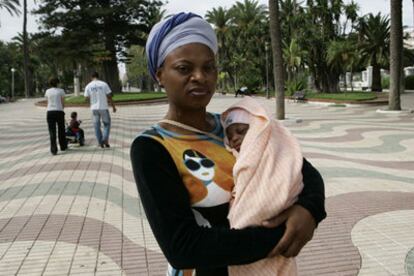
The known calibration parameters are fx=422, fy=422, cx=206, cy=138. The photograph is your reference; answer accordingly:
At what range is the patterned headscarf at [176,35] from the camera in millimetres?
1392

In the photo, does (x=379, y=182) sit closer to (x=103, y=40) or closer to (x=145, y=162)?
(x=145, y=162)

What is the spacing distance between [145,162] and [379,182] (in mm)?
6019

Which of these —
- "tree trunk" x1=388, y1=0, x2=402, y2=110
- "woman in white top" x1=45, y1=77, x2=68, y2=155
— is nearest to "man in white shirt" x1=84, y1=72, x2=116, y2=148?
"woman in white top" x1=45, y1=77, x2=68, y2=155

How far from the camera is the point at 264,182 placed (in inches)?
52.4

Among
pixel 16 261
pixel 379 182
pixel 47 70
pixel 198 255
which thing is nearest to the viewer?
pixel 198 255

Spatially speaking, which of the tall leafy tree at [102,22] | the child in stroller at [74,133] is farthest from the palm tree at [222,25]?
the child in stroller at [74,133]

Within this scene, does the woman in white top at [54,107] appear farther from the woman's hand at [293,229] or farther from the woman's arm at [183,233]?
the woman's hand at [293,229]

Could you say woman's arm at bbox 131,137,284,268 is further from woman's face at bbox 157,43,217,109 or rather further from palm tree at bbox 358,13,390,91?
palm tree at bbox 358,13,390,91

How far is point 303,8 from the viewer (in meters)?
41.0

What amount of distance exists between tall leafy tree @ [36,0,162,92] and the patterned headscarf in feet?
105

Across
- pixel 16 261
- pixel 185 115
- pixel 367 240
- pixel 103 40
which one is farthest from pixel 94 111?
pixel 103 40

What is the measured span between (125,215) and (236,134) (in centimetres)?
408

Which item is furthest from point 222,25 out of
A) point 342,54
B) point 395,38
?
point 395,38

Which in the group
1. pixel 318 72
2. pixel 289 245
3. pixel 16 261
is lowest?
pixel 16 261
